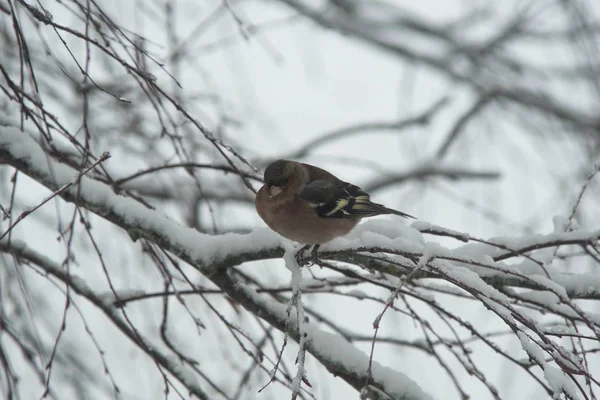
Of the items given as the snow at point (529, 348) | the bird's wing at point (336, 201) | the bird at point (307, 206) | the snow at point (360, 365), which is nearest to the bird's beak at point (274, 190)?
the bird at point (307, 206)

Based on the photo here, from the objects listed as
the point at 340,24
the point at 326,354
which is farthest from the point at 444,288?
the point at 340,24

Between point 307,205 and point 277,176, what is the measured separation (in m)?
0.25

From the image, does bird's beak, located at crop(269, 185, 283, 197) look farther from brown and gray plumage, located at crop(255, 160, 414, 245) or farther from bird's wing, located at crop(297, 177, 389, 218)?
bird's wing, located at crop(297, 177, 389, 218)

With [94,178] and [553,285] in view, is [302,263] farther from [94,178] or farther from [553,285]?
[553,285]

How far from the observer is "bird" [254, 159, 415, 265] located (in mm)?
3240

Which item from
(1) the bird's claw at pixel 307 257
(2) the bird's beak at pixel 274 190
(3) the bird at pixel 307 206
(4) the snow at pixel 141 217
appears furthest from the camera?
(2) the bird's beak at pixel 274 190

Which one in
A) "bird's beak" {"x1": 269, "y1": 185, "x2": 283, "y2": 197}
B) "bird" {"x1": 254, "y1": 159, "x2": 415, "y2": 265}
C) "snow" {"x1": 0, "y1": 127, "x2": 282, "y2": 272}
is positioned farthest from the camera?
"bird's beak" {"x1": 269, "y1": 185, "x2": 283, "y2": 197}

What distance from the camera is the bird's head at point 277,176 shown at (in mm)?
3451

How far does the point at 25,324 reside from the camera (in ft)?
9.84

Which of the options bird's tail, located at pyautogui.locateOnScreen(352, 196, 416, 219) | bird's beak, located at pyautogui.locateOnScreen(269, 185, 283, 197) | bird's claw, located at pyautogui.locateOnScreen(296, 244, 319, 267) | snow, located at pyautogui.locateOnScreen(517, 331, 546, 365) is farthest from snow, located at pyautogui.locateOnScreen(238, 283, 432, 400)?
bird's tail, located at pyautogui.locateOnScreen(352, 196, 416, 219)

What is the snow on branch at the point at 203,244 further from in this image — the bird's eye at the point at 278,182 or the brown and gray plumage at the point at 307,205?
the bird's eye at the point at 278,182

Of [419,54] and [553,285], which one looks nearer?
[553,285]

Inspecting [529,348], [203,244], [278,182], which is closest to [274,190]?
[278,182]

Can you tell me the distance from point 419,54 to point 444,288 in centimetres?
492
